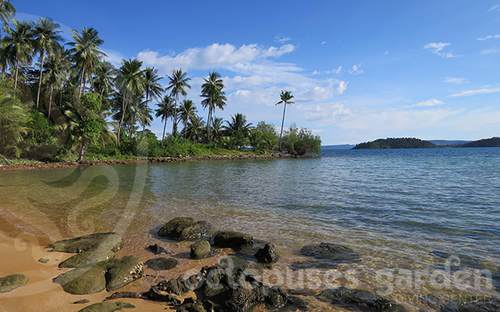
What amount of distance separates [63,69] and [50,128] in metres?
13.6

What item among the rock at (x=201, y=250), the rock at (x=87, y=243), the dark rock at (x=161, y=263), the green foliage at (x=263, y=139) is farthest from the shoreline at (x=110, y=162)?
the rock at (x=201, y=250)

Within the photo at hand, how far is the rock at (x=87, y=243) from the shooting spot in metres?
9.18

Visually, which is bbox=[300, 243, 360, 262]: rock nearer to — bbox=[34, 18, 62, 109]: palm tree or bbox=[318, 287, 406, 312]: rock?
bbox=[318, 287, 406, 312]: rock

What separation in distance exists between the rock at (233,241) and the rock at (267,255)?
104cm

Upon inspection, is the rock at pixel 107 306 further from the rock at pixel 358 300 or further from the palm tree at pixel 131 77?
the palm tree at pixel 131 77

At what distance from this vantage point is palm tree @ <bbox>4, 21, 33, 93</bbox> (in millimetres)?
44344

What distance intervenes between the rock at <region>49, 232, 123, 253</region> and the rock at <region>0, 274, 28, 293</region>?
2.14 m

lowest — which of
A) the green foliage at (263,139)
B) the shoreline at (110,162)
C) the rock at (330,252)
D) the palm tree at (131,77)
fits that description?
the shoreline at (110,162)

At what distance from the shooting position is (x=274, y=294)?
252 inches

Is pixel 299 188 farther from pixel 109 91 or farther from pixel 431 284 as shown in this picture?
pixel 109 91

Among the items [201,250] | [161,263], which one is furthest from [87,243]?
[201,250]

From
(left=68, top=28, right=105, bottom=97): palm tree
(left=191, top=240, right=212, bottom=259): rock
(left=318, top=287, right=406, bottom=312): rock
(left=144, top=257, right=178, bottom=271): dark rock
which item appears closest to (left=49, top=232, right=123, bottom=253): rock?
(left=144, top=257, right=178, bottom=271): dark rock

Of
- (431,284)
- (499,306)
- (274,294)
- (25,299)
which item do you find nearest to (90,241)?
(25,299)

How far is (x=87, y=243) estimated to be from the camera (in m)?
9.43
